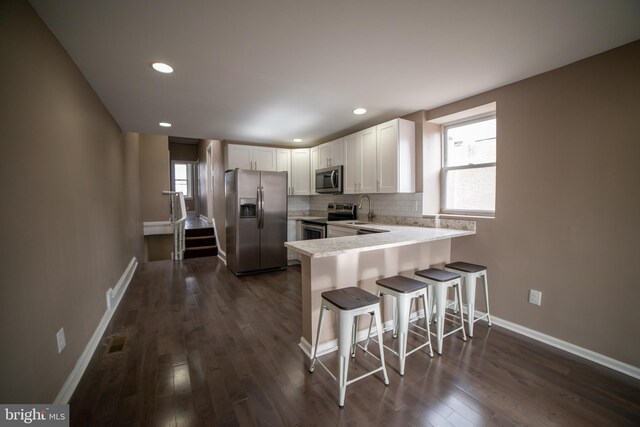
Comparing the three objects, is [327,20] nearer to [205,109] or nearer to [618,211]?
[205,109]

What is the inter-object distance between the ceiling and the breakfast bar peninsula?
1470 millimetres

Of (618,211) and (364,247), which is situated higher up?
(618,211)

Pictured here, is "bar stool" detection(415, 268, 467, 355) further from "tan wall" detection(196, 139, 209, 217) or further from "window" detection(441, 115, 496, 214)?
"tan wall" detection(196, 139, 209, 217)

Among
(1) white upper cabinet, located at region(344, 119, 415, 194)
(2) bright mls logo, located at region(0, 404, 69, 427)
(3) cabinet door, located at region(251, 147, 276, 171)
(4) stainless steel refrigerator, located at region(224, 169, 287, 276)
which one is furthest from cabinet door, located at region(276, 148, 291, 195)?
(2) bright mls logo, located at region(0, 404, 69, 427)

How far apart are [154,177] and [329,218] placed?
519 cm

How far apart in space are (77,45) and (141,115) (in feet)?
5.74

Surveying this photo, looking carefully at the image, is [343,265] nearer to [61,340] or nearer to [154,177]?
[61,340]

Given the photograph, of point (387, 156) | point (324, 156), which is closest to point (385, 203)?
point (387, 156)

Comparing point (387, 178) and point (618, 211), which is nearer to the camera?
point (618, 211)

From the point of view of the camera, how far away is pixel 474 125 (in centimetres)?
318

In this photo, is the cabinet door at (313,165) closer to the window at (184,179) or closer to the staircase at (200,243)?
the staircase at (200,243)

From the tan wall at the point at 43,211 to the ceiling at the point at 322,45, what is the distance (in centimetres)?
27

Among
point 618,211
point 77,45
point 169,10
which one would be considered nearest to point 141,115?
point 77,45

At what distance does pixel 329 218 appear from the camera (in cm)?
494
